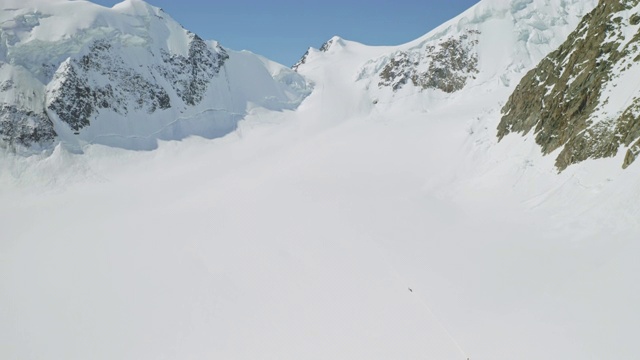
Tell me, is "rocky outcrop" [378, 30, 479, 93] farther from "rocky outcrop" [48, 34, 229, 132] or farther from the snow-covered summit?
"rocky outcrop" [48, 34, 229, 132]

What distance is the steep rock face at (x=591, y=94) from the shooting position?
Answer: 18.9 meters


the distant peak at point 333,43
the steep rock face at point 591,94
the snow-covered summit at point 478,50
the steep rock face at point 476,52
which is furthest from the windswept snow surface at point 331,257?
the distant peak at point 333,43

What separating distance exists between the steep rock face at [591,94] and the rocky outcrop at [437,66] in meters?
26.7

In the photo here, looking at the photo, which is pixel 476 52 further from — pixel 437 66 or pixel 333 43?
pixel 333 43

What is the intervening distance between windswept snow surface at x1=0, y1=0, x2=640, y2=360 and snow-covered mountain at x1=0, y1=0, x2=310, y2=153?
12.2 ft

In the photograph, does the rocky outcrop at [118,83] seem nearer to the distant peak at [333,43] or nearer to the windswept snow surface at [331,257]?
the windswept snow surface at [331,257]

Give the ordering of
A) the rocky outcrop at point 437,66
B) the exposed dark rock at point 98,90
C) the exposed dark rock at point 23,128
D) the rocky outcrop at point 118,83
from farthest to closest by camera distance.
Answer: the rocky outcrop at point 437,66, the rocky outcrop at point 118,83, the exposed dark rock at point 98,90, the exposed dark rock at point 23,128

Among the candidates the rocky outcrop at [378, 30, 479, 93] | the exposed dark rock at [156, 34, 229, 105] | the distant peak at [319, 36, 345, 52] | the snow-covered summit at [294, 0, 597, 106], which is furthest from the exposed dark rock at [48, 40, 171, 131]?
the distant peak at [319, 36, 345, 52]

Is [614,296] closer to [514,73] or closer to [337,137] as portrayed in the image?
[337,137]

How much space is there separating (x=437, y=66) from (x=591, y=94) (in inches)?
1431

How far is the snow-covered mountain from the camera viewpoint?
128ft

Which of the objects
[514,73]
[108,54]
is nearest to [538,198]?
[514,73]

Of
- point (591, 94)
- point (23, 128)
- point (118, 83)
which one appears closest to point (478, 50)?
point (591, 94)

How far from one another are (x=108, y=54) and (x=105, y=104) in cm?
618
